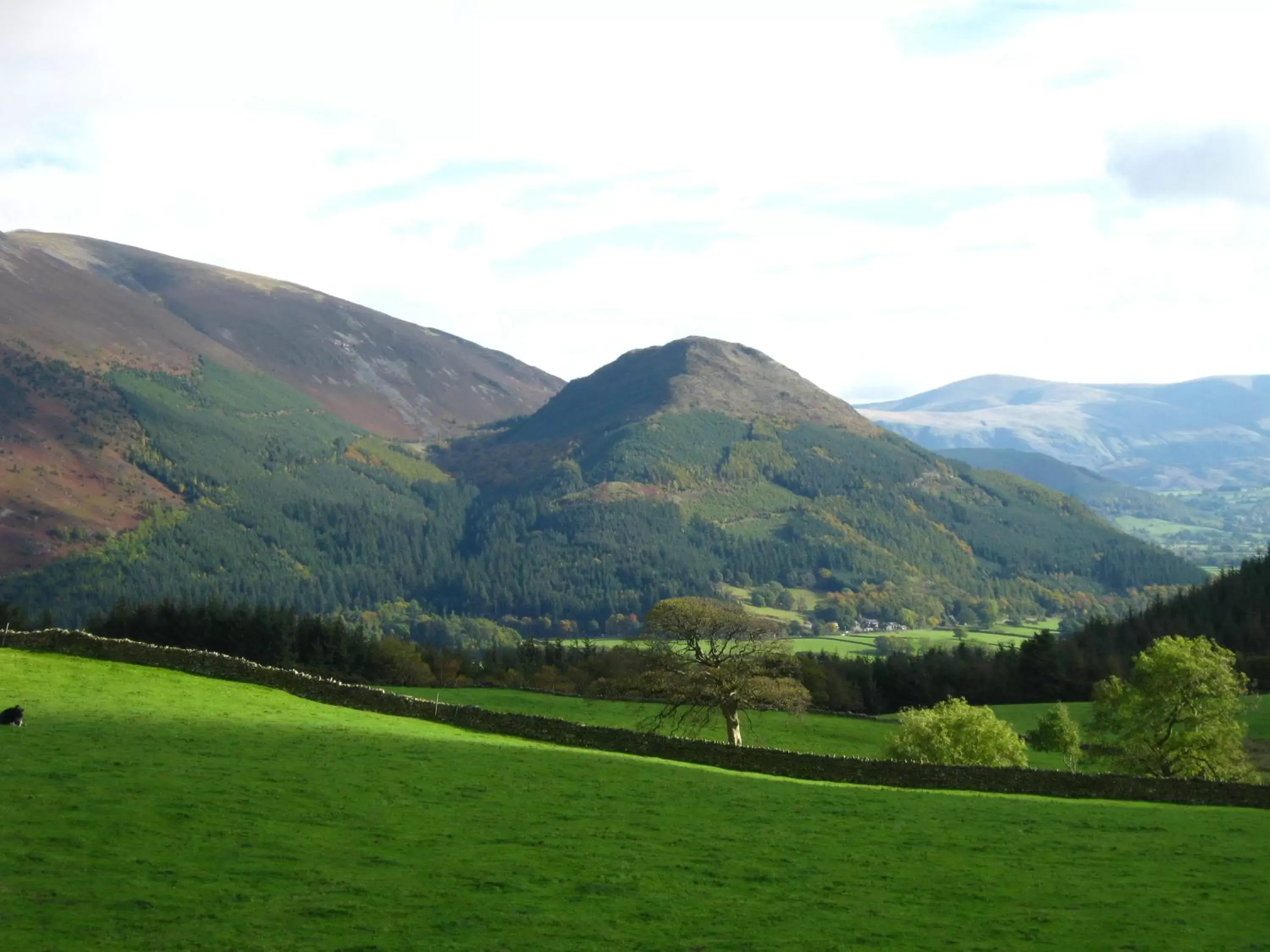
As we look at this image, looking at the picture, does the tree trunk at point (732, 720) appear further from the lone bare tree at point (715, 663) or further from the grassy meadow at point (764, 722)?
the grassy meadow at point (764, 722)

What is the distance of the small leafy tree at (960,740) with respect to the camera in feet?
242

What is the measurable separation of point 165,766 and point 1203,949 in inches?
1278

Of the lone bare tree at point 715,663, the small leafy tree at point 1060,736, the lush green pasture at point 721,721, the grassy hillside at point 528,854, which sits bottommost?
the grassy hillside at point 528,854

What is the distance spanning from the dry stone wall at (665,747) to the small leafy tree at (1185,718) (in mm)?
19440

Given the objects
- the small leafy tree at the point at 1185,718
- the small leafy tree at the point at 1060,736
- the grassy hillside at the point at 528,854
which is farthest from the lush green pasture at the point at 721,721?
the grassy hillside at the point at 528,854

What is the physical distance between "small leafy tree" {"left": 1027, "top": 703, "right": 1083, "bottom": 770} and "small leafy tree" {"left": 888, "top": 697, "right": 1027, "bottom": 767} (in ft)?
40.7

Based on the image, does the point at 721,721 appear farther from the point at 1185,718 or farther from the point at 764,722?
the point at 1185,718

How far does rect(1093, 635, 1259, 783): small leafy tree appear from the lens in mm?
74562

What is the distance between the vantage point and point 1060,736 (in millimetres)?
88875

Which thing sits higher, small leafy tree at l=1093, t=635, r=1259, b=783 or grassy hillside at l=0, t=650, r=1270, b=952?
small leafy tree at l=1093, t=635, r=1259, b=783

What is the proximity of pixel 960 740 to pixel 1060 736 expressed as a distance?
1820cm

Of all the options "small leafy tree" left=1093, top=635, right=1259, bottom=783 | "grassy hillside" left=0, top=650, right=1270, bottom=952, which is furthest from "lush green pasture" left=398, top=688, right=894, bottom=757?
"grassy hillside" left=0, top=650, right=1270, bottom=952

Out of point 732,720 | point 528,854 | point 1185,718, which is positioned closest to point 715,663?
point 732,720

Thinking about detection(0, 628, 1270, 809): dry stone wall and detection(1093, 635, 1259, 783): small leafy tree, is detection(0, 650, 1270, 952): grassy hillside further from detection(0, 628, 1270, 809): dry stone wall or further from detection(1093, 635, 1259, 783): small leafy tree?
detection(1093, 635, 1259, 783): small leafy tree
